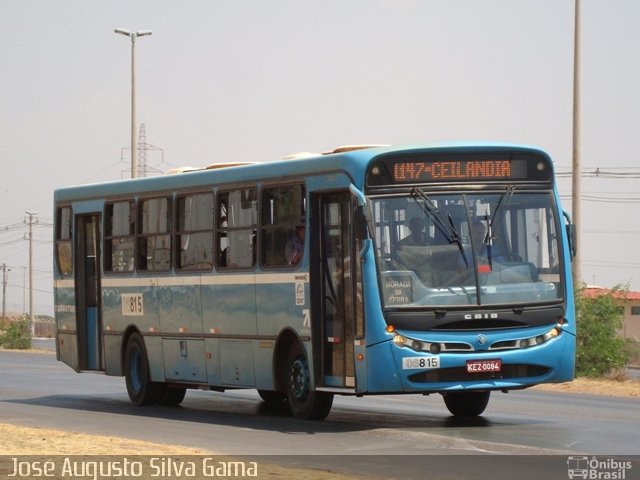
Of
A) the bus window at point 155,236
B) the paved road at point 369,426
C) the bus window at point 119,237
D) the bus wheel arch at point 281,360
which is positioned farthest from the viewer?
the bus window at point 119,237

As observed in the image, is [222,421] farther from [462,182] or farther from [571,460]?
[571,460]

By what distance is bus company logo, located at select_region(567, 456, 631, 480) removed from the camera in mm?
13373

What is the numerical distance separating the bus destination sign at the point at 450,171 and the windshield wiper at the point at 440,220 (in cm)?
19

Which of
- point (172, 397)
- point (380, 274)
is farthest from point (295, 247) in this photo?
point (172, 397)

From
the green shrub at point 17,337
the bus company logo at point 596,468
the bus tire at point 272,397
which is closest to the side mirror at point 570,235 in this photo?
the bus company logo at point 596,468

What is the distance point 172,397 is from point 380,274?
298 inches

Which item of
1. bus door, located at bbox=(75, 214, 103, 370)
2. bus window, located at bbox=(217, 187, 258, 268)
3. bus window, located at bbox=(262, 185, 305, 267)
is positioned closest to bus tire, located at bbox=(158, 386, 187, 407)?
bus door, located at bbox=(75, 214, 103, 370)

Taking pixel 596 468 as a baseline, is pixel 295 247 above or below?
above

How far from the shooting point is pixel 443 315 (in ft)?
59.0

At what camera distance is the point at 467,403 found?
2050cm

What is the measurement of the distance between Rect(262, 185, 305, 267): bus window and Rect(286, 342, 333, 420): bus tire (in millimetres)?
1139

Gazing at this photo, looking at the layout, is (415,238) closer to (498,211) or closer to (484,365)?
(498,211)

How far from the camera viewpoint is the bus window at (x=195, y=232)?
22094 millimetres

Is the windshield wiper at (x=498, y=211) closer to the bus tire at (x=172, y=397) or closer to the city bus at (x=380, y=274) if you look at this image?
the city bus at (x=380, y=274)
